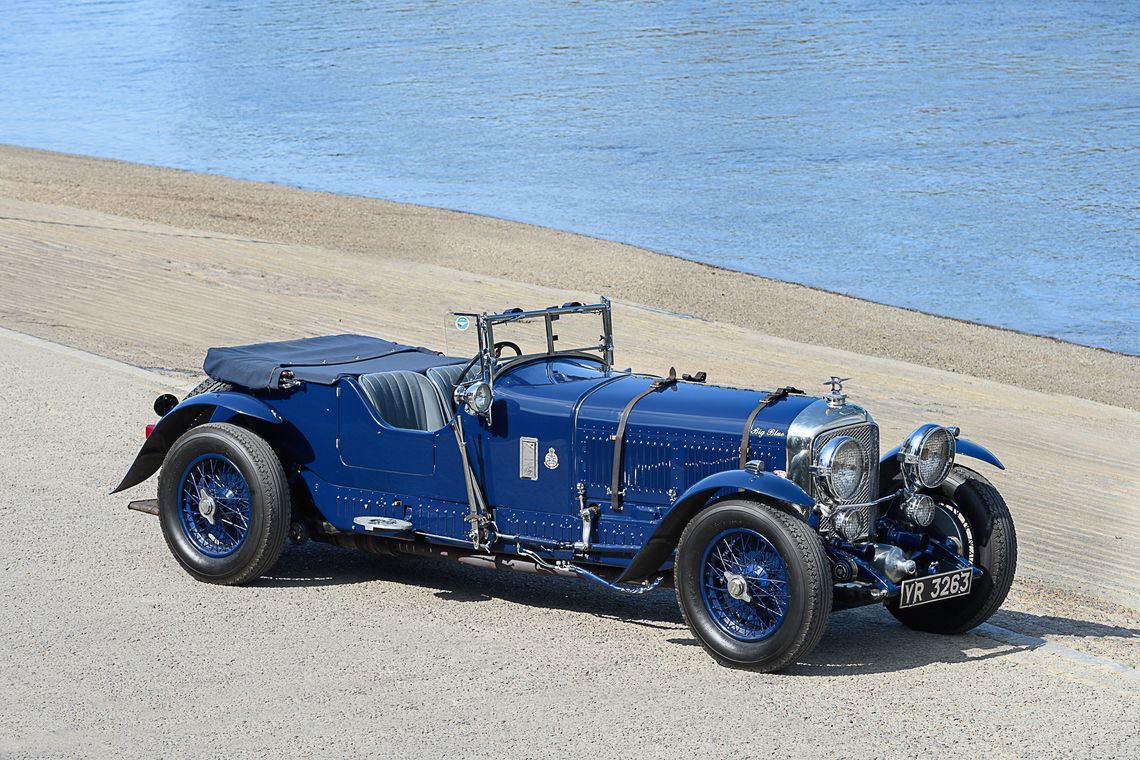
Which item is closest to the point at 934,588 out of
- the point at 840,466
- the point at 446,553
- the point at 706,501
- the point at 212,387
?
the point at 840,466

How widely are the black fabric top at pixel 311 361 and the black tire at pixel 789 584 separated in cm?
235

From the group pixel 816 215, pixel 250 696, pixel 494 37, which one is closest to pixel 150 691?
pixel 250 696

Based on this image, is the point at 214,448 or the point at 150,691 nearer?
the point at 150,691

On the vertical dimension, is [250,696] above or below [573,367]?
below

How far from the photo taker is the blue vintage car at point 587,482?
6781 millimetres

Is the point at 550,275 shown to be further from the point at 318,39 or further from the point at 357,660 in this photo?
the point at 318,39

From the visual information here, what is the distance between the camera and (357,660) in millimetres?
6953

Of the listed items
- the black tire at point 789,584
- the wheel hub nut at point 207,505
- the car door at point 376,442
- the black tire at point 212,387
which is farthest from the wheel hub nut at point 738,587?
the black tire at point 212,387

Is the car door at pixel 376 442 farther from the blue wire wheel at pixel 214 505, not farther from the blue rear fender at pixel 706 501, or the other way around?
the blue rear fender at pixel 706 501

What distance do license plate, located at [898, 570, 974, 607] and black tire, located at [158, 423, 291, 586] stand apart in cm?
343

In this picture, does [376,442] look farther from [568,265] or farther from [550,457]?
[568,265]

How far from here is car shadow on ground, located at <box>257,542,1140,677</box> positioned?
7.17 metres

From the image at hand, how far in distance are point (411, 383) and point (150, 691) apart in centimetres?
247

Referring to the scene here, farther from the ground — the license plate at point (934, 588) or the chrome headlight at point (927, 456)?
the chrome headlight at point (927, 456)
